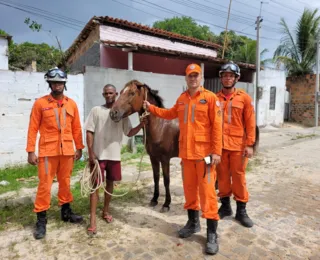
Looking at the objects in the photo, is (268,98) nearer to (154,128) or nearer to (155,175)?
(155,175)

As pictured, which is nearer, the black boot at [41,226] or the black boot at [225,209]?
the black boot at [41,226]

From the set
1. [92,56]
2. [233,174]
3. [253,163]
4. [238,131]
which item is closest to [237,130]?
[238,131]

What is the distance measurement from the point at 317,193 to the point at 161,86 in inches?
222

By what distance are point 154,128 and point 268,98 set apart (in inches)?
490

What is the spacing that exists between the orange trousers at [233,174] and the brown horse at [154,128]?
37 centimetres

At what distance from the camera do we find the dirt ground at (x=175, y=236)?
2.67m

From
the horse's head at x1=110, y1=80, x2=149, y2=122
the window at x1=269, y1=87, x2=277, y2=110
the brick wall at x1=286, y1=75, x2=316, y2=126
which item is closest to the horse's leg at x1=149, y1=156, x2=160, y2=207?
the horse's head at x1=110, y1=80, x2=149, y2=122

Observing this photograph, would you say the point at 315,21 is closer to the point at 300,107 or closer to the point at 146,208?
the point at 300,107

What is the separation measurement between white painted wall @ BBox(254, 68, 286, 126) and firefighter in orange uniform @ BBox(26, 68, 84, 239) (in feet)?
41.2

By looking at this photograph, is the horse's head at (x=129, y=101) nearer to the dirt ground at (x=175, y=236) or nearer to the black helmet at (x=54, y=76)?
the black helmet at (x=54, y=76)

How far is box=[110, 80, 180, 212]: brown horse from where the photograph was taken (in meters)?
3.19

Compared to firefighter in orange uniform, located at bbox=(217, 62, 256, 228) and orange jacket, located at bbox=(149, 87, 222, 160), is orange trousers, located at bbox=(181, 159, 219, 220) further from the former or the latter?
firefighter in orange uniform, located at bbox=(217, 62, 256, 228)

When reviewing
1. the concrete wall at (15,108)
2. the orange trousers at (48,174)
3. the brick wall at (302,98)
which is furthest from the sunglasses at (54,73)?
the brick wall at (302,98)

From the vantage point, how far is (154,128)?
11.7ft
